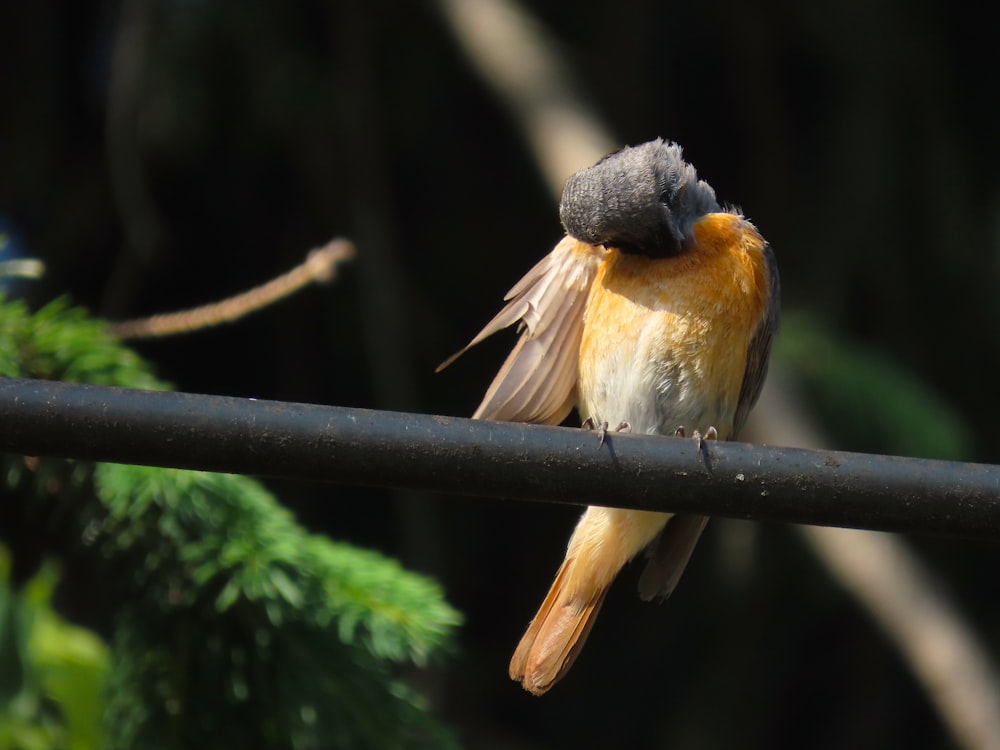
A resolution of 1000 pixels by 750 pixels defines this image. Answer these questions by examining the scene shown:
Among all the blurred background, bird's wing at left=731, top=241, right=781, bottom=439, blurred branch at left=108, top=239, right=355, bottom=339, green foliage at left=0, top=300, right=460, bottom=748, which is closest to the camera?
green foliage at left=0, top=300, right=460, bottom=748

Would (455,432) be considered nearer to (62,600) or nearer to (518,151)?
(62,600)

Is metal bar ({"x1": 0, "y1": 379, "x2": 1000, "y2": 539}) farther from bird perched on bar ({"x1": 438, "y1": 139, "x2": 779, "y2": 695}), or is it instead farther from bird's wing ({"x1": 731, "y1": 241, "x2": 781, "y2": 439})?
bird's wing ({"x1": 731, "y1": 241, "x2": 781, "y2": 439})

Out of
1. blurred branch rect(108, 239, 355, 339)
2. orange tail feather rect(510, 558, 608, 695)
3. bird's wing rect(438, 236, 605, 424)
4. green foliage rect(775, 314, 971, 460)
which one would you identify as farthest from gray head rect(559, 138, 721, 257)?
green foliage rect(775, 314, 971, 460)

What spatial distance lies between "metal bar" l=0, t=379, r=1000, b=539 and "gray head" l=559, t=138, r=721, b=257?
99cm

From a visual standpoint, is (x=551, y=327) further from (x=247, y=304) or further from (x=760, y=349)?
(x=247, y=304)

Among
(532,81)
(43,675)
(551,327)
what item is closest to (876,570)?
(551,327)

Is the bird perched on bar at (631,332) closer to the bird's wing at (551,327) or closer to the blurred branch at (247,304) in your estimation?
the bird's wing at (551,327)

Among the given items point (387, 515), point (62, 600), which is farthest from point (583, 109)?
point (62, 600)

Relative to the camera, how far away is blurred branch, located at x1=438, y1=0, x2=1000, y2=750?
3.62m

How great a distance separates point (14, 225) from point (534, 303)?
2.39 metres

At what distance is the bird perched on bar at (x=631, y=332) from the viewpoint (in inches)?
106

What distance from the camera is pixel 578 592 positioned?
2828 millimetres

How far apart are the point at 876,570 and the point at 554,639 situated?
1.41 meters

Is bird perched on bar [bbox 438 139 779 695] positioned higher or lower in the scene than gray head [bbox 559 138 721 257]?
lower
